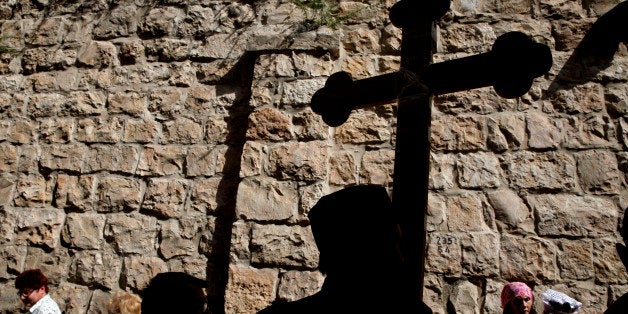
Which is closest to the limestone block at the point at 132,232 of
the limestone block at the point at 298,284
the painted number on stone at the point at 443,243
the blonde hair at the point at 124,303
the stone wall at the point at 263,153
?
the stone wall at the point at 263,153

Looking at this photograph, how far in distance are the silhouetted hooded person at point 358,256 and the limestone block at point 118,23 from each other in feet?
11.1

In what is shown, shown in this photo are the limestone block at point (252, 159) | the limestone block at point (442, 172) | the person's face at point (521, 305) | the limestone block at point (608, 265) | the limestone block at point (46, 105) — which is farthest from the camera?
the limestone block at point (46, 105)

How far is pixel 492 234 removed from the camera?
307cm

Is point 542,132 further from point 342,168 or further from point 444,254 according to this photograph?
point 342,168

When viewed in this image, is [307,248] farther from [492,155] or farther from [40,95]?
[40,95]

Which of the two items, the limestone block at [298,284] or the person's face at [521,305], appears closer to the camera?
the person's face at [521,305]

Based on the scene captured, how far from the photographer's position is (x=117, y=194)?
3.64 m

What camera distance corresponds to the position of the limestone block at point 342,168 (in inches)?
130

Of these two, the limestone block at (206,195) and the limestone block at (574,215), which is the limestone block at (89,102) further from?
the limestone block at (574,215)

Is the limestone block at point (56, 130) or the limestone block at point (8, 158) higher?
the limestone block at point (56, 130)

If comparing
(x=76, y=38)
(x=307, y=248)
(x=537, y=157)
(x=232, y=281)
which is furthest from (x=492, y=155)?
(x=76, y=38)

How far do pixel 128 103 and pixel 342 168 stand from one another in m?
1.78

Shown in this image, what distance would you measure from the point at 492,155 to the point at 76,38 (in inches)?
134

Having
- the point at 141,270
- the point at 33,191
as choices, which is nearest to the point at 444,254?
the point at 141,270
